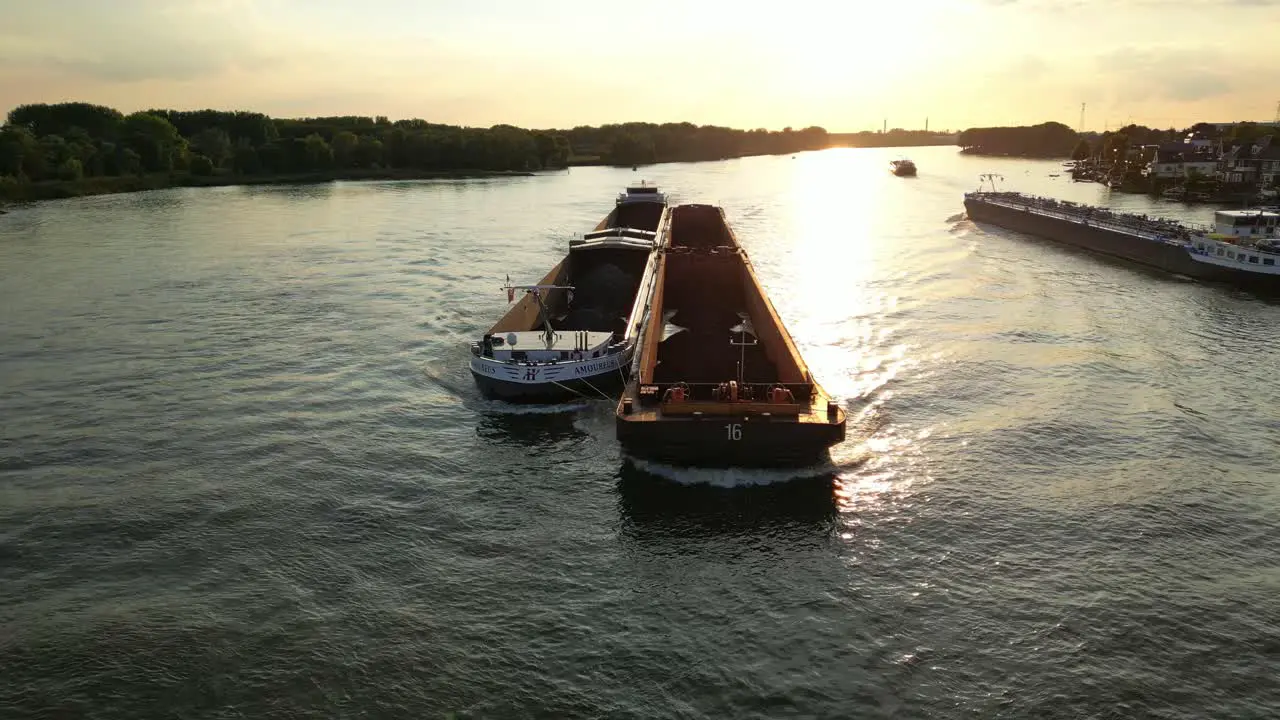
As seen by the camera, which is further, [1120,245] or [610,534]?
[1120,245]

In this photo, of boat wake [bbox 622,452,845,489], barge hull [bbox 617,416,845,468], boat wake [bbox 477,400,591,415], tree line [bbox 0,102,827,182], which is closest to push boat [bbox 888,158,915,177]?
tree line [bbox 0,102,827,182]

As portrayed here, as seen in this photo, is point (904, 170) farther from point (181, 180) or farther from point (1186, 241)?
point (181, 180)

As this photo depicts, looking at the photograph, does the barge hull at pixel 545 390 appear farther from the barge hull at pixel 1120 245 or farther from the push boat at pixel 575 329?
the barge hull at pixel 1120 245

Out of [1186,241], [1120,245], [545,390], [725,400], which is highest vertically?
[1186,241]

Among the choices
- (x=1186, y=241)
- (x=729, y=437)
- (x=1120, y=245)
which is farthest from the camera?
(x=1120, y=245)

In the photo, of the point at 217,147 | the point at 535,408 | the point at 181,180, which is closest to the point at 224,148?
the point at 217,147

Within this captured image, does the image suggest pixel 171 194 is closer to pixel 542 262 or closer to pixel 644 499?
pixel 542 262

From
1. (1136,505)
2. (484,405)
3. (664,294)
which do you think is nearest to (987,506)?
(1136,505)

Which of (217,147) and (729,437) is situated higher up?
(217,147)

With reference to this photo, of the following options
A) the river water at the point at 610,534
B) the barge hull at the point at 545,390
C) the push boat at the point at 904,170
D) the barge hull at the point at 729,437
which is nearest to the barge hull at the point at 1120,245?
the river water at the point at 610,534
